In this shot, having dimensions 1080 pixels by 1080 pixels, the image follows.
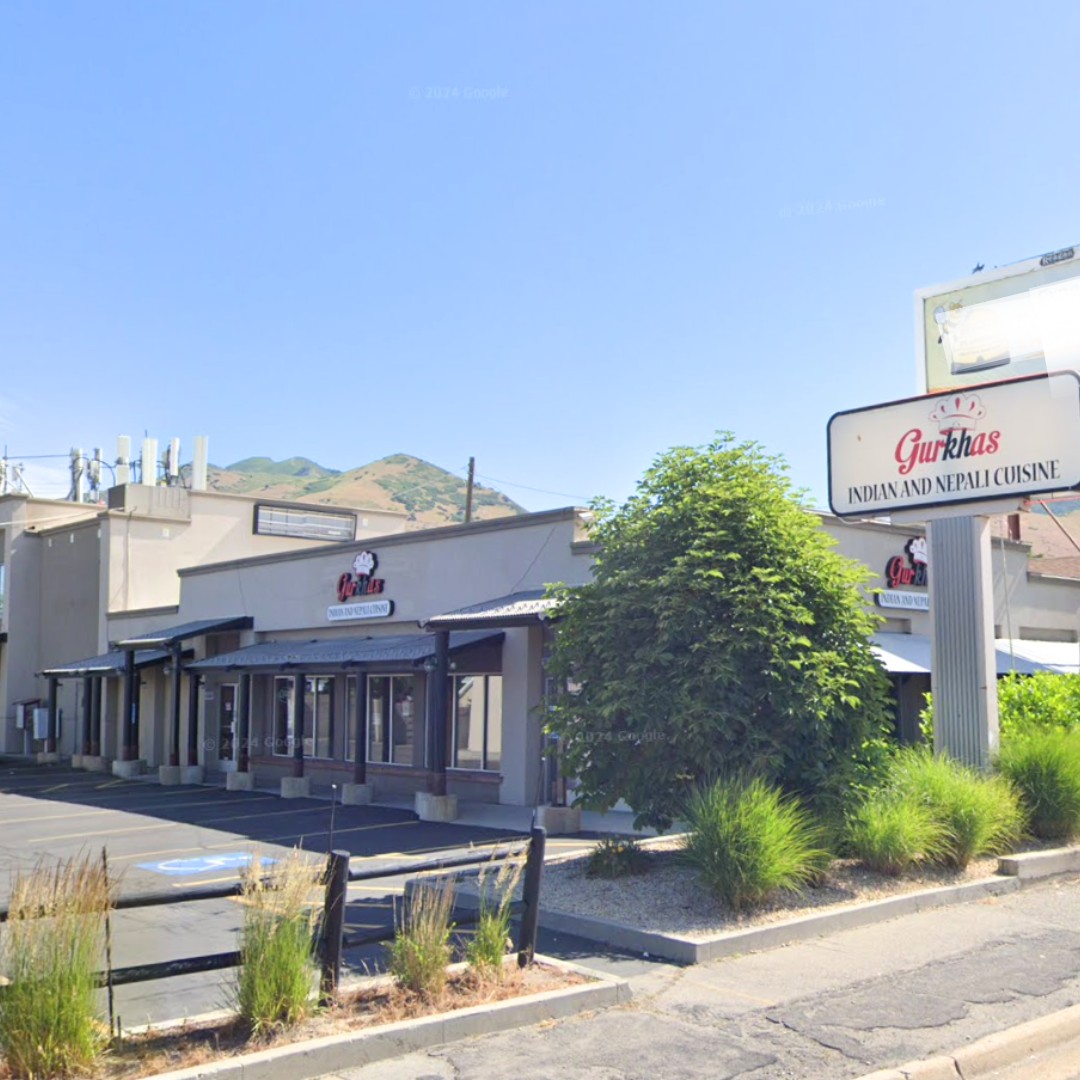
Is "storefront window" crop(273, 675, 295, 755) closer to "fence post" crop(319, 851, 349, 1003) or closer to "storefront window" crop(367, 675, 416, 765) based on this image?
"storefront window" crop(367, 675, 416, 765)

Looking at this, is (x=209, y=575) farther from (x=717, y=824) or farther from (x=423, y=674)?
(x=717, y=824)

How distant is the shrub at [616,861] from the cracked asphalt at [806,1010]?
1584 millimetres

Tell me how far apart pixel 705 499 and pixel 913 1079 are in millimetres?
6108

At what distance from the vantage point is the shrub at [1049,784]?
12.0m

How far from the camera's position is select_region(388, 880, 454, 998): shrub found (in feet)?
22.6

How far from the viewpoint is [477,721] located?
22.2 metres

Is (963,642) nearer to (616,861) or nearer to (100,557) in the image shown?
(616,861)

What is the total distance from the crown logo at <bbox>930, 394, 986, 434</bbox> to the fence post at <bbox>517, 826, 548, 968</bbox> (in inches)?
328

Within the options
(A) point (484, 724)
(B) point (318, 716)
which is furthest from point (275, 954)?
(B) point (318, 716)

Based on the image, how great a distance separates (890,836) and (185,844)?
1111 cm

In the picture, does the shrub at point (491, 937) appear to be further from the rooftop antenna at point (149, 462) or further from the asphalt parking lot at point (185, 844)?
the rooftop antenna at point (149, 462)

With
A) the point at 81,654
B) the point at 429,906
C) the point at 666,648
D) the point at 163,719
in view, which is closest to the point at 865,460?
the point at 666,648

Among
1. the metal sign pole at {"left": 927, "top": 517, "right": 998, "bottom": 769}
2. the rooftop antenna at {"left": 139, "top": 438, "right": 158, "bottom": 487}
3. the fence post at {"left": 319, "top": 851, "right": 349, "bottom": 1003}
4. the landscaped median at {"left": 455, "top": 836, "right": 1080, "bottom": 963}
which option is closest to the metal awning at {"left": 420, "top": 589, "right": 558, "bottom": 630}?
the metal sign pole at {"left": 927, "top": 517, "right": 998, "bottom": 769}

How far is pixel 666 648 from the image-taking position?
10.6m
